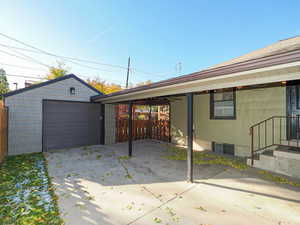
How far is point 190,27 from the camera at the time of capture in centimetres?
967

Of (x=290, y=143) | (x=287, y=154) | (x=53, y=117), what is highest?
(x=53, y=117)

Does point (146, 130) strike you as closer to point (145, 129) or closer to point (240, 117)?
point (145, 129)

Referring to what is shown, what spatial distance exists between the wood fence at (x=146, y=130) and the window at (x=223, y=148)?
2.73m

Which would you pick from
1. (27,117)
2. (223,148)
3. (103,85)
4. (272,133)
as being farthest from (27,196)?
(103,85)

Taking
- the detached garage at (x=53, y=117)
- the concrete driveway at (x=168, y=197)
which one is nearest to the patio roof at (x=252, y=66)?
the concrete driveway at (x=168, y=197)

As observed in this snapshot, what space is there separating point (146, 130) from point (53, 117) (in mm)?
5280

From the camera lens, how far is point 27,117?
19.2ft

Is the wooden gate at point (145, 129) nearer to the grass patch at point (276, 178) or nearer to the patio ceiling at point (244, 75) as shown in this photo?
the grass patch at point (276, 178)

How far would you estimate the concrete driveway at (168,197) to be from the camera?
7.02 feet

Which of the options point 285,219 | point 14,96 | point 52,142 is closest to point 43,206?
point 285,219

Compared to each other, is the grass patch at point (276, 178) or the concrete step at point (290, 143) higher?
the concrete step at point (290, 143)

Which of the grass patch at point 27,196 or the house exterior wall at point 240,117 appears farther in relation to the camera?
the house exterior wall at point 240,117

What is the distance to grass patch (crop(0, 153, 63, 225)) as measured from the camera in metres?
2.13

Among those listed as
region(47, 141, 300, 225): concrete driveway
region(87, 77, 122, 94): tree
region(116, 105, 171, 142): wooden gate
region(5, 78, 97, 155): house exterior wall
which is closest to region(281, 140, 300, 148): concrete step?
→ region(47, 141, 300, 225): concrete driveway
